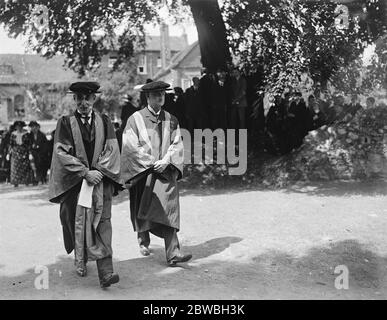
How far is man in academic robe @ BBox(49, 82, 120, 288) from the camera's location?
544 cm

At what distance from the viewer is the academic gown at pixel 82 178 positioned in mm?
5449

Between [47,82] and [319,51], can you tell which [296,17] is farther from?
[47,82]

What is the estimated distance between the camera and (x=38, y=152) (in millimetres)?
14961

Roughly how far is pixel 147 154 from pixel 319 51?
5.33m

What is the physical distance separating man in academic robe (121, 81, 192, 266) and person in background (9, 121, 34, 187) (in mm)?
9108

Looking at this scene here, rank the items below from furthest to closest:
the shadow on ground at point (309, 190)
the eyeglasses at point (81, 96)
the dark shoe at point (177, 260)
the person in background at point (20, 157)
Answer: the person in background at point (20, 157)
the shadow on ground at point (309, 190)
the dark shoe at point (177, 260)
the eyeglasses at point (81, 96)

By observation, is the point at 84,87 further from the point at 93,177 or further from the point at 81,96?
the point at 93,177

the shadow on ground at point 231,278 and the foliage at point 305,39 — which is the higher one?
the foliage at point 305,39

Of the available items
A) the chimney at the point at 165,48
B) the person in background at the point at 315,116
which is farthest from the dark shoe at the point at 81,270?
the chimney at the point at 165,48

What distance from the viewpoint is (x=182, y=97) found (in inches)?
521

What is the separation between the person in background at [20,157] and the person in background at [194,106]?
4836mm

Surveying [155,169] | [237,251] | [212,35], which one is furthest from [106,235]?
[212,35]

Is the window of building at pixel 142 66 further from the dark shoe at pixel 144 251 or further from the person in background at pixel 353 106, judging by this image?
the dark shoe at pixel 144 251

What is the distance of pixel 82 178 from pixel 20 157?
9967 millimetres
